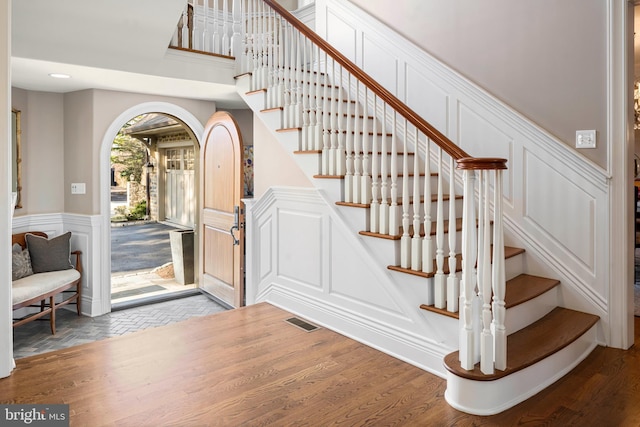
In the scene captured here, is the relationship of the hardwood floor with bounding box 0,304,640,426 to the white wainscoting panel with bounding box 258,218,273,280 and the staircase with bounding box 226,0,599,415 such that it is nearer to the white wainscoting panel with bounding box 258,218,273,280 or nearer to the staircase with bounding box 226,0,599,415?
the staircase with bounding box 226,0,599,415

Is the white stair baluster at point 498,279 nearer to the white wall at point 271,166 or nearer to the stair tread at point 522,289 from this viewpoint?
the stair tread at point 522,289

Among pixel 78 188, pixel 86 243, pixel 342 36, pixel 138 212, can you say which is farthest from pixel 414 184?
pixel 138 212

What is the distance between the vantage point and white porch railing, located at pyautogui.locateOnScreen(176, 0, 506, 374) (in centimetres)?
215

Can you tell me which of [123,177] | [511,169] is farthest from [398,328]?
[123,177]

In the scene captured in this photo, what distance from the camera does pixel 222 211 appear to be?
16.0ft

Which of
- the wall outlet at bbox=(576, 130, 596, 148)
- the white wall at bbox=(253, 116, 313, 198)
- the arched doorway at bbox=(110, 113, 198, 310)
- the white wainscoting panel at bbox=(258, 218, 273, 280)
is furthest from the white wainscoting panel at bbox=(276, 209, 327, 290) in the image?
the arched doorway at bbox=(110, 113, 198, 310)

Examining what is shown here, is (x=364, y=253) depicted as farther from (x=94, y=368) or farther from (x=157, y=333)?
(x=94, y=368)

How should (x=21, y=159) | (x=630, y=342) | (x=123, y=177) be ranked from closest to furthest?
1. (x=630, y=342)
2. (x=21, y=159)
3. (x=123, y=177)

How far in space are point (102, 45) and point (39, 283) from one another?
92.1 inches

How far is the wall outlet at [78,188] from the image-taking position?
4883mm

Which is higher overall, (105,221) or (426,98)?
(426,98)

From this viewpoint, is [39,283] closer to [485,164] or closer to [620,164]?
[485,164]

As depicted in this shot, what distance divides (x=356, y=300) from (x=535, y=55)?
2.21 m

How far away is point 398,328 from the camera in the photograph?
9.32 feet
